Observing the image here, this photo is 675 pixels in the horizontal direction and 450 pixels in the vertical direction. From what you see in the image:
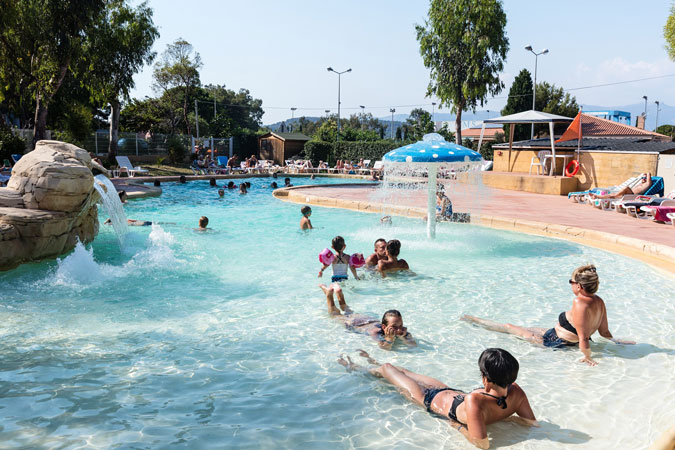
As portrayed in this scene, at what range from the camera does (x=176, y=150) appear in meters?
32.6

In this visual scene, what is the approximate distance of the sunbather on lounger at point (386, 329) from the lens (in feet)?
18.9

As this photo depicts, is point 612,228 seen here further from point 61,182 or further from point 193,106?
point 193,106

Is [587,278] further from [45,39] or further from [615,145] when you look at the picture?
[45,39]

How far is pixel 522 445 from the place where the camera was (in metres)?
3.94

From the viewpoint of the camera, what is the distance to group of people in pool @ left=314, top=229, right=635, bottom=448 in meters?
3.88

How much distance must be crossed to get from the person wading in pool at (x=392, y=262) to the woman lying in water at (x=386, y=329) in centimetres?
233

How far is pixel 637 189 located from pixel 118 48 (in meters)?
23.9

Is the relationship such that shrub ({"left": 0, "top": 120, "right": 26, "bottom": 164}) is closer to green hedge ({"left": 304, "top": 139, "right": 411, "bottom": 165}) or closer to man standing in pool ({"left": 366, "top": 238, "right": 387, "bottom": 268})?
green hedge ({"left": 304, "top": 139, "right": 411, "bottom": 165})

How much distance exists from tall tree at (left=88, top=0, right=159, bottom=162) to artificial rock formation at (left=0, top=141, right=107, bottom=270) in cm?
1836

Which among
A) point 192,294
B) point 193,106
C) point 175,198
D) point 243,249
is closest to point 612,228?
point 243,249

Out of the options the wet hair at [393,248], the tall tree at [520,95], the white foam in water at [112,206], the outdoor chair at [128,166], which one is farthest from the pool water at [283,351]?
the tall tree at [520,95]

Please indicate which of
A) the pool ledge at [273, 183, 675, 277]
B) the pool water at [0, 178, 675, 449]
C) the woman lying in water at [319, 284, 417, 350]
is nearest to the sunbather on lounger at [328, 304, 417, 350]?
the woman lying in water at [319, 284, 417, 350]

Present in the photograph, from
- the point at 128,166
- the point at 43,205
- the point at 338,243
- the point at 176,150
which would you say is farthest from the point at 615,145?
the point at 176,150

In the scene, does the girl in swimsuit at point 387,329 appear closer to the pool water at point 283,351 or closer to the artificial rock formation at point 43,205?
the pool water at point 283,351
